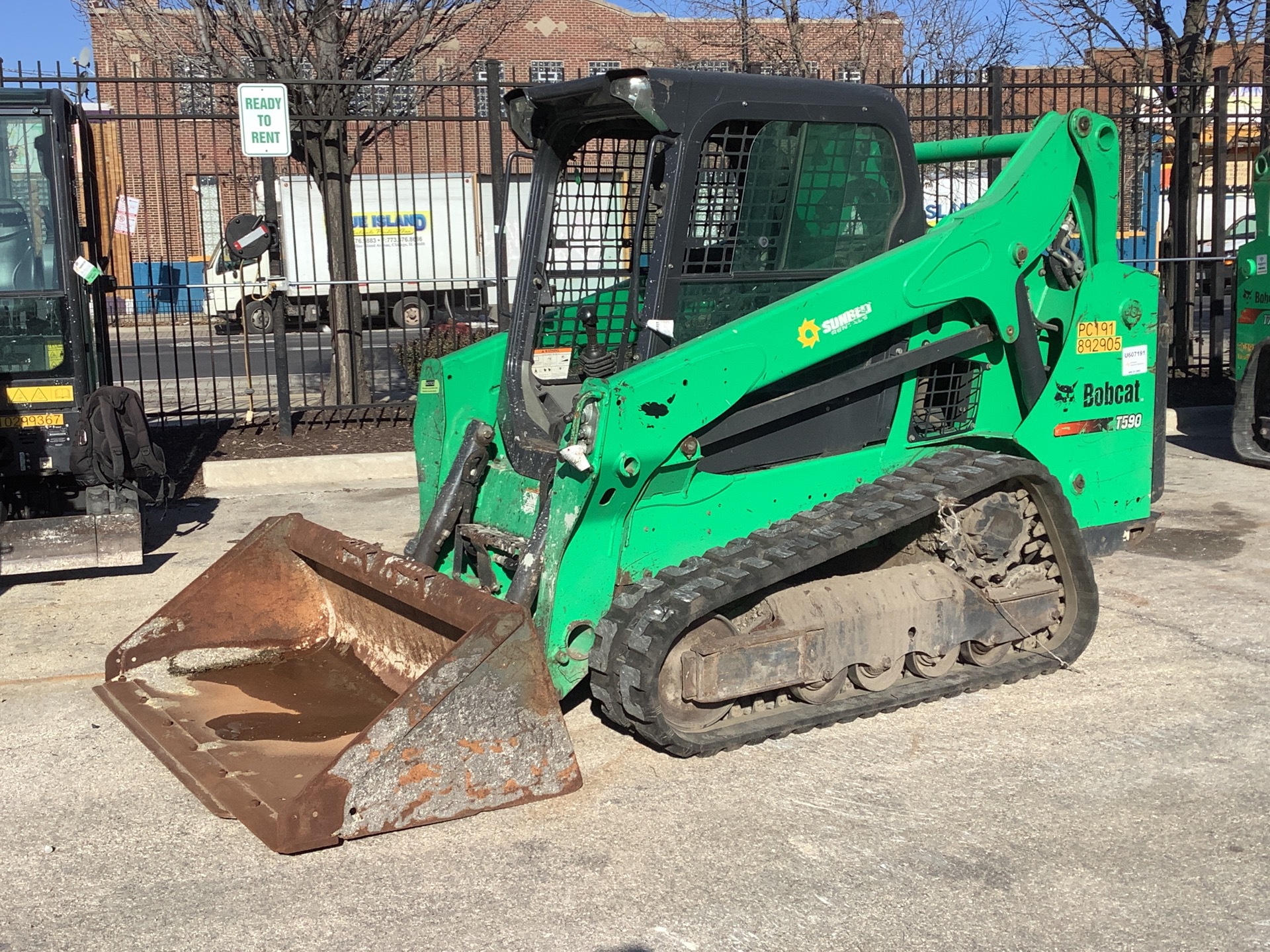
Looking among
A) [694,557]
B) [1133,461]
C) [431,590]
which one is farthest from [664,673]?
[1133,461]

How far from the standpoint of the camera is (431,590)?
448cm

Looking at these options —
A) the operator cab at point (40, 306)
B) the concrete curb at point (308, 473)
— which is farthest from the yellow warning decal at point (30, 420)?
the concrete curb at point (308, 473)

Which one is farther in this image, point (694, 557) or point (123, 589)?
point (123, 589)

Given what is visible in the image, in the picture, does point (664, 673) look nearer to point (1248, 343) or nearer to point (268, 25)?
point (1248, 343)

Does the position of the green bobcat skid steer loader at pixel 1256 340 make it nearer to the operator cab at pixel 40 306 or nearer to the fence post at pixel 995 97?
the fence post at pixel 995 97

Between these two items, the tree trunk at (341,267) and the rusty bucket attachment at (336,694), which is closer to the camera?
the rusty bucket attachment at (336,694)

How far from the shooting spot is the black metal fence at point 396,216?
11.1 meters

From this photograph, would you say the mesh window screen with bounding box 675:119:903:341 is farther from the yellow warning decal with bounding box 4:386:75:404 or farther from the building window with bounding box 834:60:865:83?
the building window with bounding box 834:60:865:83

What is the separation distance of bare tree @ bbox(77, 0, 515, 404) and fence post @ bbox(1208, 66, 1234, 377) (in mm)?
7446

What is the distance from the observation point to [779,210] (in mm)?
5059

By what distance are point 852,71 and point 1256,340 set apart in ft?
27.2

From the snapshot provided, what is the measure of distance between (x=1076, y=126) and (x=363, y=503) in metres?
5.54

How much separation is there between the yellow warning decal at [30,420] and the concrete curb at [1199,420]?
8.72 metres

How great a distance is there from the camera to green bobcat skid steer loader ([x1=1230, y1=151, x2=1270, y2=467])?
9.75 m
